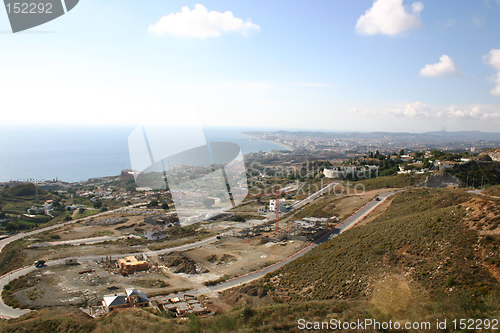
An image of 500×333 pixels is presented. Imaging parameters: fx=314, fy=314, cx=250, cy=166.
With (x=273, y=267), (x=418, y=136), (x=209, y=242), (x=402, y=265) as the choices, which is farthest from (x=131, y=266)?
(x=418, y=136)

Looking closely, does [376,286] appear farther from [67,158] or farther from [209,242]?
[67,158]

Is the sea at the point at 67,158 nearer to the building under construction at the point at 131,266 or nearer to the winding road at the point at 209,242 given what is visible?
the winding road at the point at 209,242

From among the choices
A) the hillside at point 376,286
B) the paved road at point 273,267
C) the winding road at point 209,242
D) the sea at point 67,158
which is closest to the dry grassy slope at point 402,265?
the hillside at point 376,286

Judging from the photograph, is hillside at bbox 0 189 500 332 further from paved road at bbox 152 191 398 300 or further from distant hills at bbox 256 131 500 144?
distant hills at bbox 256 131 500 144

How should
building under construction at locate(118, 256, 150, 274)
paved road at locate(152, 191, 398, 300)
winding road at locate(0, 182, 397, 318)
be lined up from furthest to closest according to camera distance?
building under construction at locate(118, 256, 150, 274) → paved road at locate(152, 191, 398, 300) → winding road at locate(0, 182, 397, 318)

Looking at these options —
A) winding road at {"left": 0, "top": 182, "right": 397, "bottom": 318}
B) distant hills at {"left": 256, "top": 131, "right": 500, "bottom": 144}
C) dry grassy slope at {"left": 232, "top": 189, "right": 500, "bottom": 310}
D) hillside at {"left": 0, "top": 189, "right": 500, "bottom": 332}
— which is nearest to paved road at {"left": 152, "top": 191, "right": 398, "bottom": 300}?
winding road at {"left": 0, "top": 182, "right": 397, "bottom": 318}

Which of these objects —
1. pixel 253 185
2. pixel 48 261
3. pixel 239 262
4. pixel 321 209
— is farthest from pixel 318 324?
pixel 253 185

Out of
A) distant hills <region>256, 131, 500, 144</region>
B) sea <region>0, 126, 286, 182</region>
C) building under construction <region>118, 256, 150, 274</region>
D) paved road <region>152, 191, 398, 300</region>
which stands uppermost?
paved road <region>152, 191, 398, 300</region>

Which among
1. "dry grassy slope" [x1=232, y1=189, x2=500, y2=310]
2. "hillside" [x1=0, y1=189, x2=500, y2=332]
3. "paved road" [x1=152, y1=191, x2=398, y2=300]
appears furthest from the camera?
"paved road" [x1=152, y1=191, x2=398, y2=300]

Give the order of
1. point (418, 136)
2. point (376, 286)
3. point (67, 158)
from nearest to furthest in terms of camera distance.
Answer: point (376, 286)
point (67, 158)
point (418, 136)
